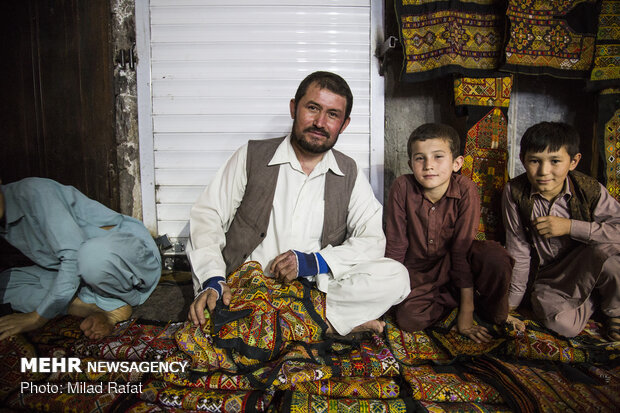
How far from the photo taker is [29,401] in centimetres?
146

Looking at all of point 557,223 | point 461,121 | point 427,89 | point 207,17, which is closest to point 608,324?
point 557,223

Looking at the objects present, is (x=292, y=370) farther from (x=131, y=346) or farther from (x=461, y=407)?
(x=131, y=346)

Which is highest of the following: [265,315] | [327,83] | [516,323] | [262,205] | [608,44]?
[608,44]

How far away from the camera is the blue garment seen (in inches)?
74.1

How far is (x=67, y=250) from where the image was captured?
6.18 feet

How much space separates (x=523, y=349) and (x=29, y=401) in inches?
92.3

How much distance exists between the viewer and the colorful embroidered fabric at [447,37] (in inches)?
106

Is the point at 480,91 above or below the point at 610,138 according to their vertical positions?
above

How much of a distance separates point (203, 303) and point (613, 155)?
3.21 meters

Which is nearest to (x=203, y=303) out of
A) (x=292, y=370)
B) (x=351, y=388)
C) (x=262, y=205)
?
(x=292, y=370)

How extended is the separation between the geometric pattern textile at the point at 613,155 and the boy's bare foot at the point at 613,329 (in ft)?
3.87

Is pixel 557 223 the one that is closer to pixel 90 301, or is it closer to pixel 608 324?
pixel 608 324

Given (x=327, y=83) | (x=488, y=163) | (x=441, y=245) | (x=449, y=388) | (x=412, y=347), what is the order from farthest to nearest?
(x=488, y=163) → (x=441, y=245) → (x=327, y=83) → (x=412, y=347) → (x=449, y=388)

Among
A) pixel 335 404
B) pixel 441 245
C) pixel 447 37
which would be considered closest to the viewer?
pixel 335 404
